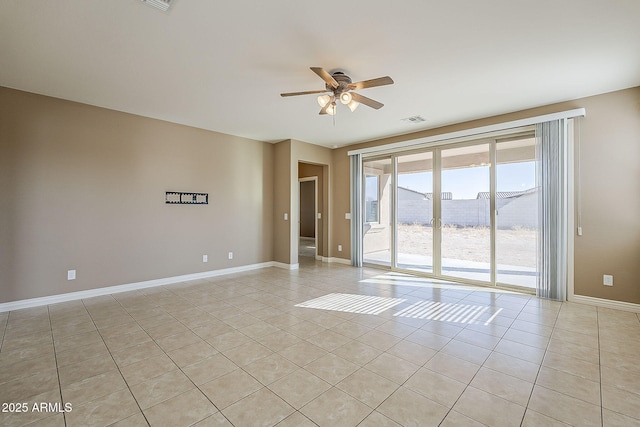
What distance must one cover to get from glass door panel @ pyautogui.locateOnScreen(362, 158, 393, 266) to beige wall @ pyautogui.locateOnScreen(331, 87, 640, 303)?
3013 mm

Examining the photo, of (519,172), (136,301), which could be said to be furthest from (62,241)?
(519,172)

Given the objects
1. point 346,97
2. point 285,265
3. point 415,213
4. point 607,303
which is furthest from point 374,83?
point 285,265

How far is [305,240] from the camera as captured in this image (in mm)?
11086

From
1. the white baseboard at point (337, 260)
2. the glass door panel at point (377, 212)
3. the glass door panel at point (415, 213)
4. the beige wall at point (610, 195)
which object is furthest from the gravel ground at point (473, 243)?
the white baseboard at point (337, 260)

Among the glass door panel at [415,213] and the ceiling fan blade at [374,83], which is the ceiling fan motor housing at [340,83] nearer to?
the ceiling fan blade at [374,83]

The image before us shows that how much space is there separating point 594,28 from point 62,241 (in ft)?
21.1

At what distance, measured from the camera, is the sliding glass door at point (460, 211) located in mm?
4410

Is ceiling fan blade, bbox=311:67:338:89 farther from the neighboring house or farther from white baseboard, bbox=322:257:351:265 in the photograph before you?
white baseboard, bbox=322:257:351:265

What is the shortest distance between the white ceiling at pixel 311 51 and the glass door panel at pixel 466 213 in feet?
3.16

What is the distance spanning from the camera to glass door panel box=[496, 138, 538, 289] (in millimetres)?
4312

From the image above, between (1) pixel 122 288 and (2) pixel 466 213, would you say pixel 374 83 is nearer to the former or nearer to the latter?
(2) pixel 466 213

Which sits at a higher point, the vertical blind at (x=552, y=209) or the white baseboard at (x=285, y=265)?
the vertical blind at (x=552, y=209)

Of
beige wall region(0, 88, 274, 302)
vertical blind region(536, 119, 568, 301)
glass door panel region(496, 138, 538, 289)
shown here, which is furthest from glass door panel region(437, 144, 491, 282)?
beige wall region(0, 88, 274, 302)

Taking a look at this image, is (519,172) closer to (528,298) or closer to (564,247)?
(564,247)
